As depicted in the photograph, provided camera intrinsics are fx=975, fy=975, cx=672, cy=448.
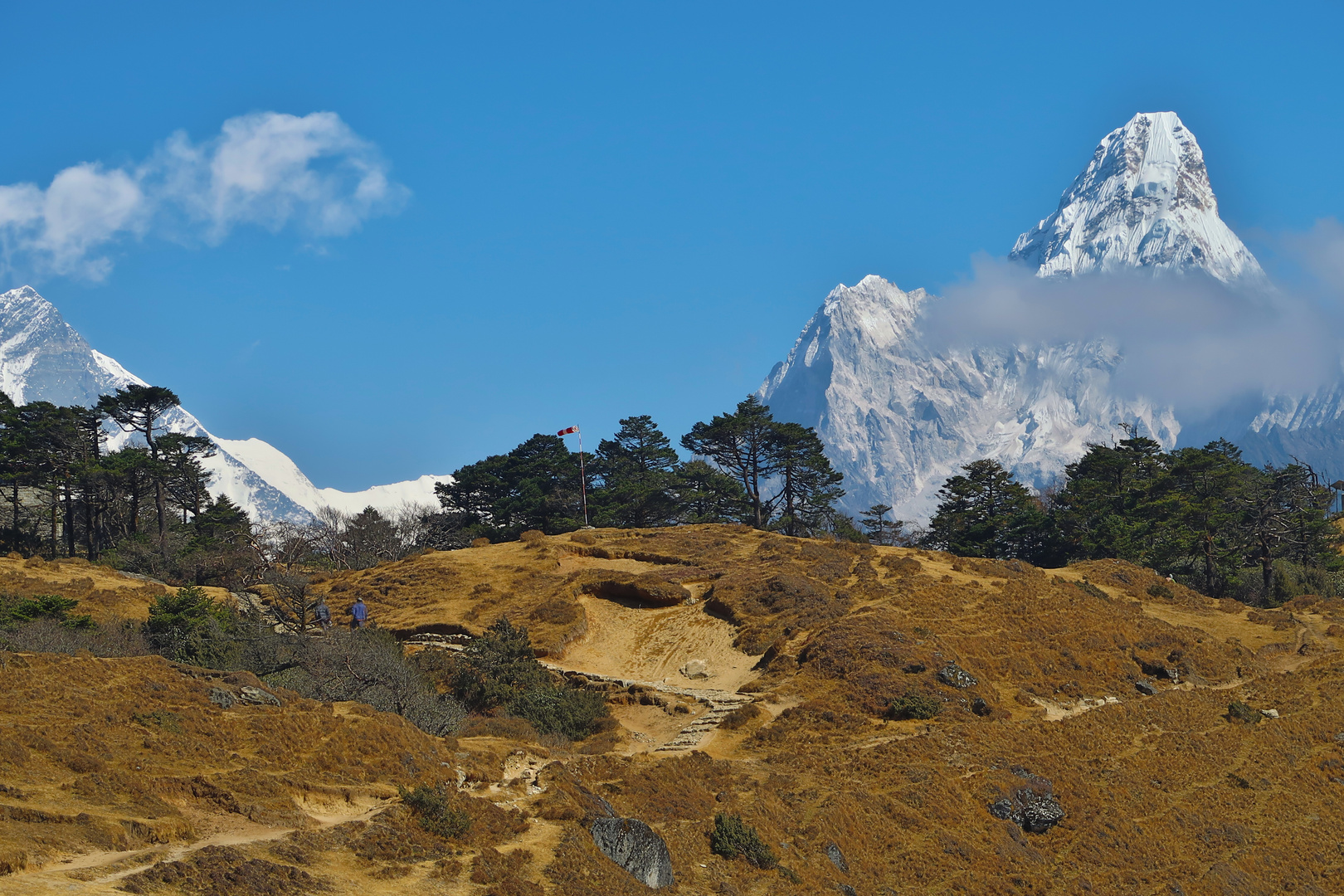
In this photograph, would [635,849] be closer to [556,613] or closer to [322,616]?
[322,616]

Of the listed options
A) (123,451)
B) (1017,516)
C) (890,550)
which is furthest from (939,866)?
(123,451)

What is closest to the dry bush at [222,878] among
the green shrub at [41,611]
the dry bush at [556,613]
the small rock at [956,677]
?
the green shrub at [41,611]

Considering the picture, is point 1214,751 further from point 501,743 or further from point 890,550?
point 890,550

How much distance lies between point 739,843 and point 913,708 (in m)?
10.4

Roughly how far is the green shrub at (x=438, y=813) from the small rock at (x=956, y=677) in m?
16.8

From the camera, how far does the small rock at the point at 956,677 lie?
28.0 meters

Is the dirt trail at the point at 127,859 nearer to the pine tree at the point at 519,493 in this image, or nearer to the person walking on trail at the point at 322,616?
the person walking on trail at the point at 322,616

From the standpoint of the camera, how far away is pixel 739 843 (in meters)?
17.1

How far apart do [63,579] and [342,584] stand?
36.3ft

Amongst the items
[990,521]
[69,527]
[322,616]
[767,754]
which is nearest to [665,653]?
[322,616]

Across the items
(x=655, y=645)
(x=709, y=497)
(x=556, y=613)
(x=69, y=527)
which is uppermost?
(x=709, y=497)

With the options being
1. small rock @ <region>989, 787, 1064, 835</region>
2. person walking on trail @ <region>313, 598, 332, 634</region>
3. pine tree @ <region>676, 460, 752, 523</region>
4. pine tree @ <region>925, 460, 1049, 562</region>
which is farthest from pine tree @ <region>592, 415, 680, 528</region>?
small rock @ <region>989, 787, 1064, 835</region>

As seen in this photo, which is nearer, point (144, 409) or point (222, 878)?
point (222, 878)

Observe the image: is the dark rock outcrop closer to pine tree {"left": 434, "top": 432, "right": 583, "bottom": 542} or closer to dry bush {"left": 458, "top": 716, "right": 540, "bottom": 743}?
dry bush {"left": 458, "top": 716, "right": 540, "bottom": 743}
